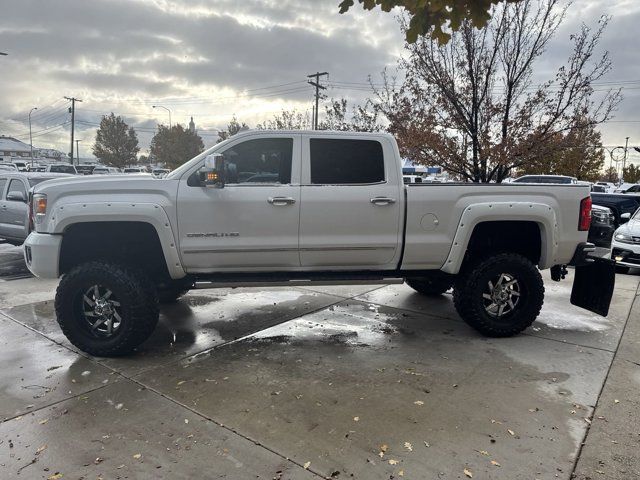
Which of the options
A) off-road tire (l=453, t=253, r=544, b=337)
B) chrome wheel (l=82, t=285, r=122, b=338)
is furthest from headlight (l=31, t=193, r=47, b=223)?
off-road tire (l=453, t=253, r=544, b=337)

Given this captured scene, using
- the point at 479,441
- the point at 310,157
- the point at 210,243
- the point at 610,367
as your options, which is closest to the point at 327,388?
the point at 479,441

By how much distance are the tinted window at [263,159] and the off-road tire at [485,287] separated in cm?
218

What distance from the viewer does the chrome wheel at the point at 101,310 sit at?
176 inches

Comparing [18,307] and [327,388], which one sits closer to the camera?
[327,388]

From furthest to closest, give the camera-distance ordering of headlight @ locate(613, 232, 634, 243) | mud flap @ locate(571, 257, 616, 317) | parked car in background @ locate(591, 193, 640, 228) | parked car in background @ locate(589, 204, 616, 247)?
parked car in background @ locate(591, 193, 640, 228) → parked car in background @ locate(589, 204, 616, 247) → headlight @ locate(613, 232, 634, 243) → mud flap @ locate(571, 257, 616, 317)

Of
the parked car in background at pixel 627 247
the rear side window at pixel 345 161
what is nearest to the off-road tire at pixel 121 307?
the rear side window at pixel 345 161

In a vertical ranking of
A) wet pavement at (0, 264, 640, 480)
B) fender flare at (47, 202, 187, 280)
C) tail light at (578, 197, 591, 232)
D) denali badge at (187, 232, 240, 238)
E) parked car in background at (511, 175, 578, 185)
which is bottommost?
wet pavement at (0, 264, 640, 480)

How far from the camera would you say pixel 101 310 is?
14.7 ft

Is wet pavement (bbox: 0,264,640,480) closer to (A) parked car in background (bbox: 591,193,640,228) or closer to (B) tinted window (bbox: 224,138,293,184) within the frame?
(B) tinted window (bbox: 224,138,293,184)

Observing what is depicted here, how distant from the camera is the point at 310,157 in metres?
4.72

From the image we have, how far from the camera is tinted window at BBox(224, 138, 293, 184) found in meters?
4.65

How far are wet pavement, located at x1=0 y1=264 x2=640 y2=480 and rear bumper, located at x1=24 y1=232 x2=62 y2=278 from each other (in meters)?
0.84

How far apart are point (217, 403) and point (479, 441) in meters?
1.89

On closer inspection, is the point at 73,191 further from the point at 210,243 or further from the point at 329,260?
the point at 329,260
